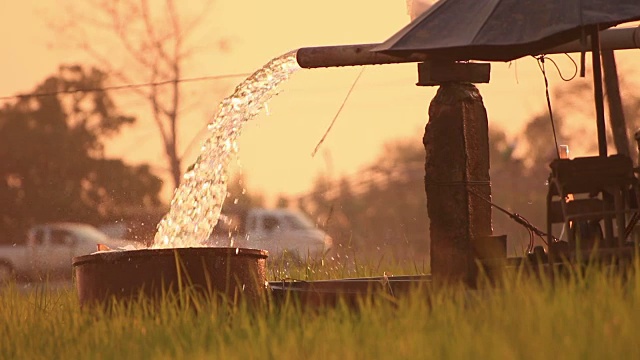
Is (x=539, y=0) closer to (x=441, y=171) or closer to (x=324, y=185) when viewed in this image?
(x=441, y=171)

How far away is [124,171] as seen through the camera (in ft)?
135

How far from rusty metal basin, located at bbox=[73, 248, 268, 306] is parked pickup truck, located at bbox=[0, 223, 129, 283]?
2499 centimetres

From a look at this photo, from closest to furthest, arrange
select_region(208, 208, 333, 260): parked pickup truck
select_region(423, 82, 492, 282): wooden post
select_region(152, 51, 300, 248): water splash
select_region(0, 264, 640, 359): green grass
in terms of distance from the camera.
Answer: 1. select_region(0, 264, 640, 359): green grass
2. select_region(423, 82, 492, 282): wooden post
3. select_region(152, 51, 300, 248): water splash
4. select_region(208, 208, 333, 260): parked pickup truck

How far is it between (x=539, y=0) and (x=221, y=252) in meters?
2.92

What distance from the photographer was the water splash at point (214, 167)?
11.7 m

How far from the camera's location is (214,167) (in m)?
12.2

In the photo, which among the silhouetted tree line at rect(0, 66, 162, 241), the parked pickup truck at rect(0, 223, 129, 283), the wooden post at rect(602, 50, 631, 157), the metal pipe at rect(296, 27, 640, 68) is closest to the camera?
the metal pipe at rect(296, 27, 640, 68)

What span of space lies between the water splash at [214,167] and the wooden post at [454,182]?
2003 millimetres

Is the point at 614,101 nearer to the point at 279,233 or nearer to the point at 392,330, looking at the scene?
the point at 392,330

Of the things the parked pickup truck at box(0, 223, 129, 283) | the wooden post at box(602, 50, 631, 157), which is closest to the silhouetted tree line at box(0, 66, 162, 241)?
the parked pickup truck at box(0, 223, 129, 283)

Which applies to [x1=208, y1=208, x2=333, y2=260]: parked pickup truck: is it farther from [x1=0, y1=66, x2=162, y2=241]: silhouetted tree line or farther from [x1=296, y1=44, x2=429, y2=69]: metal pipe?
[x1=296, y1=44, x2=429, y2=69]: metal pipe

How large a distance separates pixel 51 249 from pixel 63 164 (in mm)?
5369

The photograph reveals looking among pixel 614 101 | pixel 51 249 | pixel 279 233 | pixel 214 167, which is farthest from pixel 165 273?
pixel 51 249

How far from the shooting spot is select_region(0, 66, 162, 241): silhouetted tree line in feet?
134
